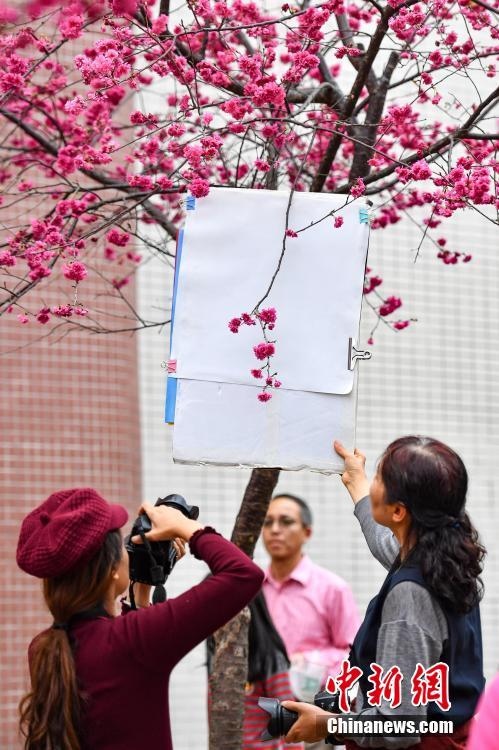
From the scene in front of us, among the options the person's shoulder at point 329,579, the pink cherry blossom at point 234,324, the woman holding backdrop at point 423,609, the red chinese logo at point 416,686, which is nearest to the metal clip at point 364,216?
the pink cherry blossom at point 234,324

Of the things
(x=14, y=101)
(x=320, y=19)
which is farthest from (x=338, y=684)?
(x=14, y=101)

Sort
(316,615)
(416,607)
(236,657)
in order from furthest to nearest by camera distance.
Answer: (316,615)
(236,657)
(416,607)

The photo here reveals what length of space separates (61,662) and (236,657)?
5.76 feet

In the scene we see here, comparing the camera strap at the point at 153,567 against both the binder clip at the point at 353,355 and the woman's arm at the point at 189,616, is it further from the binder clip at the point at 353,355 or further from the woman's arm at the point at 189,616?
the binder clip at the point at 353,355

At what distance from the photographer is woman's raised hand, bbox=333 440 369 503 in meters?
3.33

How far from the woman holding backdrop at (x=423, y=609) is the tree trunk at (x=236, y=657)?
4.44ft

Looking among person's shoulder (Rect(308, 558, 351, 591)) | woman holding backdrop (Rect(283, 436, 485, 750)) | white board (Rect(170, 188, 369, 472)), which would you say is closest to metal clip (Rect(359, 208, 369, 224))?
white board (Rect(170, 188, 369, 472))

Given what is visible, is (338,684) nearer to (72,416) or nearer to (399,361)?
(72,416)

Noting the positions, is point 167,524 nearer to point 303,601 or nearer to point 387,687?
point 387,687

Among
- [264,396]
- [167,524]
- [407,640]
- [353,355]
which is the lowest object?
[407,640]

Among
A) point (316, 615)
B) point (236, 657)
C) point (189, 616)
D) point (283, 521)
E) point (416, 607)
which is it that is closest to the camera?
point (189, 616)

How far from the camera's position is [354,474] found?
334 centimetres

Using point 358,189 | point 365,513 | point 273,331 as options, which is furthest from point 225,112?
point 365,513

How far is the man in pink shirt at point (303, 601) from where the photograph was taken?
17.9 ft
